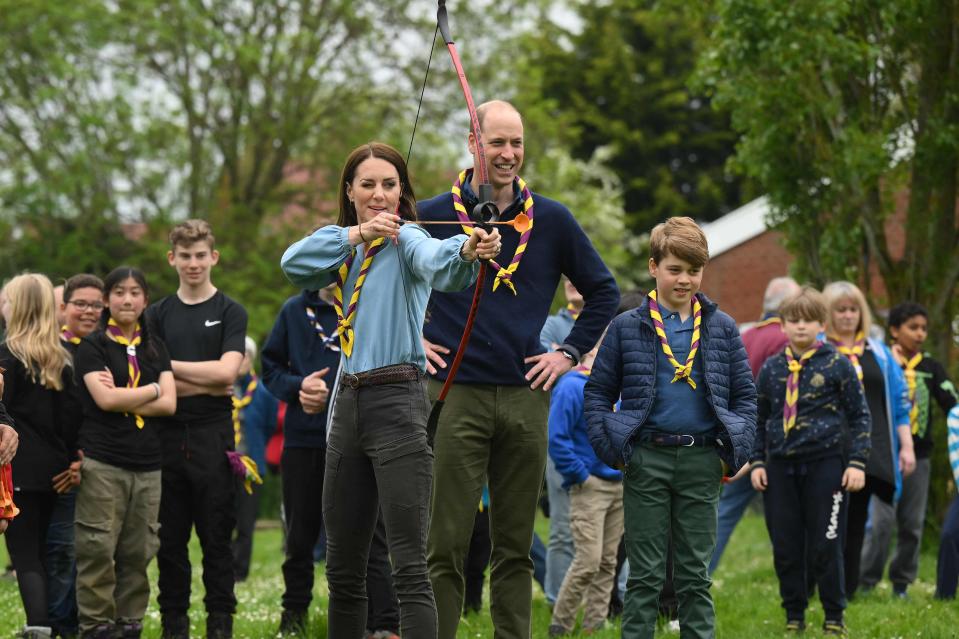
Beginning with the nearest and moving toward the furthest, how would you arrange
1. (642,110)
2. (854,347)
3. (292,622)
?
(292,622)
(854,347)
(642,110)

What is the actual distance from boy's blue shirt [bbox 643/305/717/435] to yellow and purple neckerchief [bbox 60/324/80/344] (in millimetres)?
3451

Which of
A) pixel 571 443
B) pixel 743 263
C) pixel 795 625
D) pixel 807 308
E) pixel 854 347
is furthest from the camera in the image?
pixel 743 263

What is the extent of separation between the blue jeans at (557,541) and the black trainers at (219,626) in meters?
2.19

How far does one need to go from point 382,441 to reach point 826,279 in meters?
9.65

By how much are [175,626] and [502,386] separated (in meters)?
2.88

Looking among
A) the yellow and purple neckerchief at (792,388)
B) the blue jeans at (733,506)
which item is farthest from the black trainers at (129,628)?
the blue jeans at (733,506)

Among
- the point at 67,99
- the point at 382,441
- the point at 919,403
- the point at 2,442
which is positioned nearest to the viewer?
the point at 382,441

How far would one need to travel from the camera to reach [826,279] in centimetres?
1388

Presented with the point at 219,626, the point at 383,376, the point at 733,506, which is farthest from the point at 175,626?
the point at 733,506

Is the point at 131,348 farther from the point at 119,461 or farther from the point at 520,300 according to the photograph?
the point at 520,300

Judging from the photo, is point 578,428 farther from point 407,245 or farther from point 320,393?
point 407,245

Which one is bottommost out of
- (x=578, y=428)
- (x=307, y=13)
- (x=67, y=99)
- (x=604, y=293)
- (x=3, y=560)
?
(x=3, y=560)

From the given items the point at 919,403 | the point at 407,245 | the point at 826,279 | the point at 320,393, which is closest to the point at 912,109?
the point at 826,279

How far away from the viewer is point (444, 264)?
4816 mm
